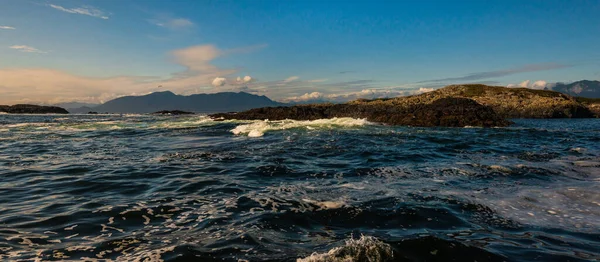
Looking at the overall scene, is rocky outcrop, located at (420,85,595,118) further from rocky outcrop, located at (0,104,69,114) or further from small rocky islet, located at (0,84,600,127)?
rocky outcrop, located at (0,104,69,114)

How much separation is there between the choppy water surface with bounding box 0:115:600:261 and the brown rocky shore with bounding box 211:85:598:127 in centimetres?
Result: 2277

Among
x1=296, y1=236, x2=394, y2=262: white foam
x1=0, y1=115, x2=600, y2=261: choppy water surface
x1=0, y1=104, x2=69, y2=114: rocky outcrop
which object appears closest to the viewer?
x1=296, y1=236, x2=394, y2=262: white foam

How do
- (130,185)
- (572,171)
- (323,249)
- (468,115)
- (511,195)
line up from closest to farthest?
(323,249), (511,195), (130,185), (572,171), (468,115)

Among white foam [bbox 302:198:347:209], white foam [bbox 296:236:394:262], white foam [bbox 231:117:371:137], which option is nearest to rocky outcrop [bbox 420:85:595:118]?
white foam [bbox 231:117:371:137]

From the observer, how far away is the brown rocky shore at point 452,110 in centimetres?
3688

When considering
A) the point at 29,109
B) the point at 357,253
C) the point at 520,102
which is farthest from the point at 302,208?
the point at 29,109

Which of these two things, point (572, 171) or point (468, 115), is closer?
point (572, 171)

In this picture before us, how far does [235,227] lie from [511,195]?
7.44 metres

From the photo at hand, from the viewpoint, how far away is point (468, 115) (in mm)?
37281

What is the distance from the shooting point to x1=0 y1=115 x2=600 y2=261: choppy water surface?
521 cm

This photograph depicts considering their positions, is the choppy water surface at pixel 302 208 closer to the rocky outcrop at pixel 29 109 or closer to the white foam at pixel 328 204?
the white foam at pixel 328 204

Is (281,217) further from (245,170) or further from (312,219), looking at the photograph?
(245,170)

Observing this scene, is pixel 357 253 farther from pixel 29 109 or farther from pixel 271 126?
pixel 29 109

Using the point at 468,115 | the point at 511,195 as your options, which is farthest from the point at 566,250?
the point at 468,115
